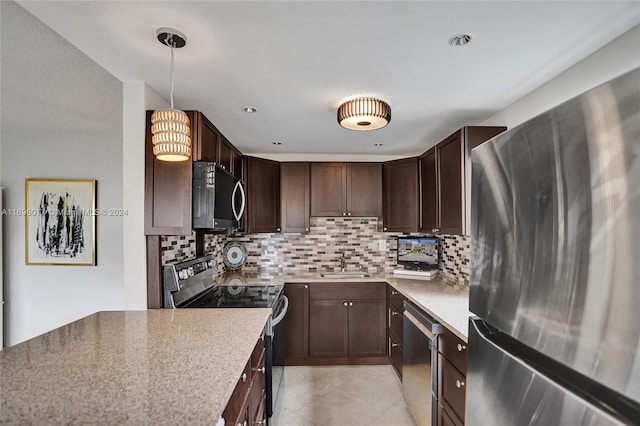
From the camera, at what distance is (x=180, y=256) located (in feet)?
7.86

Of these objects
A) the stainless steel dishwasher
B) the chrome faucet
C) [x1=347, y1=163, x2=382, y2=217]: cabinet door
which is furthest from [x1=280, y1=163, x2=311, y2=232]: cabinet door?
the stainless steel dishwasher

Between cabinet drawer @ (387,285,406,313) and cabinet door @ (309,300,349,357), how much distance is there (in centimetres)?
45

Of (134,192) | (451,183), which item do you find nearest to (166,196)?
(134,192)

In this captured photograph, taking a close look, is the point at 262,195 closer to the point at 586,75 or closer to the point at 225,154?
the point at 225,154

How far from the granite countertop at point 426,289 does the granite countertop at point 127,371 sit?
1081 mm

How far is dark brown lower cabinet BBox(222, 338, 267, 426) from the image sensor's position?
1.17 metres

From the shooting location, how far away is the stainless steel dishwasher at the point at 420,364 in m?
1.95

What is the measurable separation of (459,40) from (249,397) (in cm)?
192

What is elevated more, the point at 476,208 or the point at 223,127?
the point at 223,127

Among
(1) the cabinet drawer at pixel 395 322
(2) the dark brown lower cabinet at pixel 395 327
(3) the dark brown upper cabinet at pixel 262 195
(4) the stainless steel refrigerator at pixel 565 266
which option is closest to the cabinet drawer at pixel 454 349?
(4) the stainless steel refrigerator at pixel 565 266

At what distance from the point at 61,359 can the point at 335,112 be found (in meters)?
2.08

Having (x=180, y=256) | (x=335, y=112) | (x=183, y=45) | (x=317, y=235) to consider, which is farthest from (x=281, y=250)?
(x=183, y=45)

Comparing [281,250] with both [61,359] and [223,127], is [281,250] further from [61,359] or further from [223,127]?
[61,359]

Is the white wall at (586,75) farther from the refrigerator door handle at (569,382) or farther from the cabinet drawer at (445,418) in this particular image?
the cabinet drawer at (445,418)
